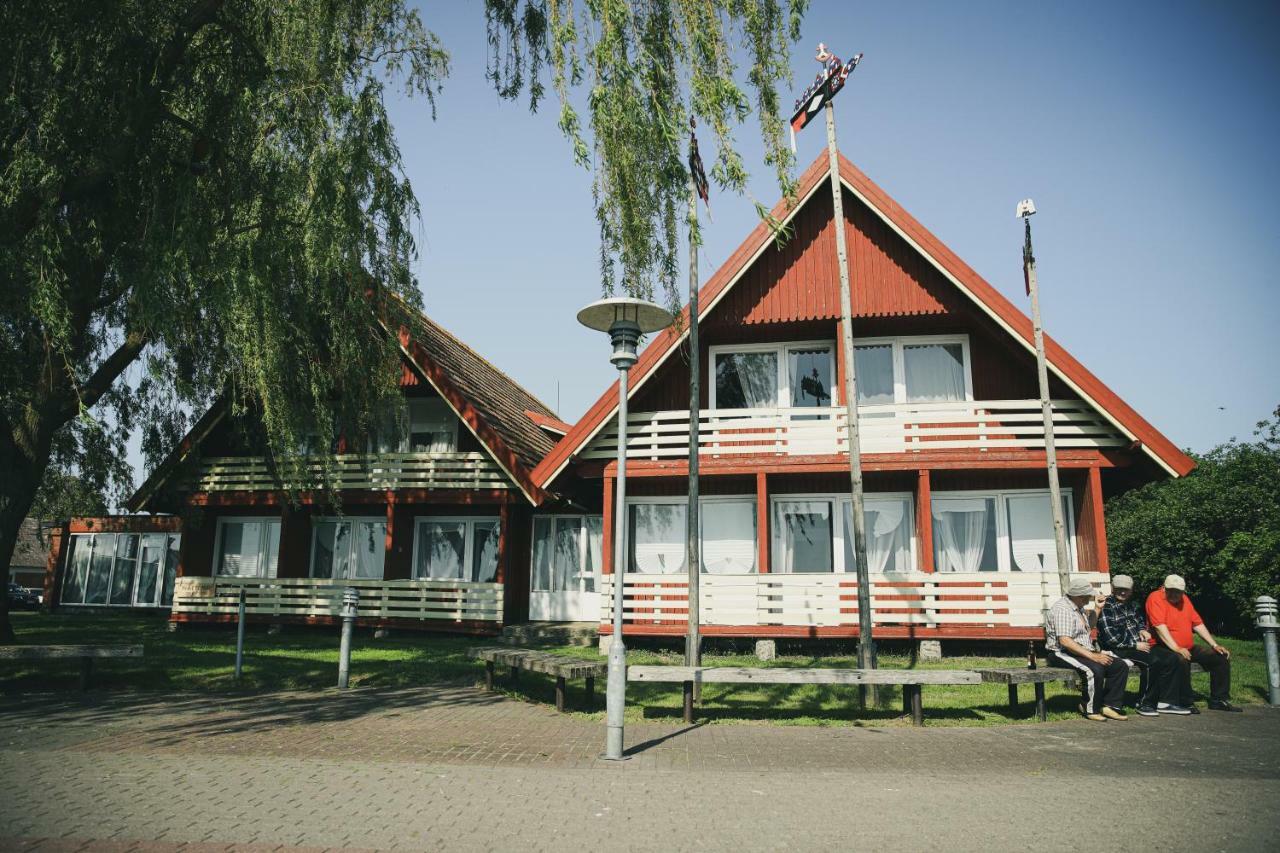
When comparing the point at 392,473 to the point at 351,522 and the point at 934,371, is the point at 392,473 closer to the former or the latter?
the point at 351,522

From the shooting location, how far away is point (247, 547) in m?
21.0

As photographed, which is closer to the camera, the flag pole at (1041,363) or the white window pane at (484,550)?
the flag pole at (1041,363)

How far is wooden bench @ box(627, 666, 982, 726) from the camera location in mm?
7871

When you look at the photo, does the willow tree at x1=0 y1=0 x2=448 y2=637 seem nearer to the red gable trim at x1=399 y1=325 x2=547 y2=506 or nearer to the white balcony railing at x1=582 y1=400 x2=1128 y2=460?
the red gable trim at x1=399 y1=325 x2=547 y2=506

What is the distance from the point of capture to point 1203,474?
88.6 feet

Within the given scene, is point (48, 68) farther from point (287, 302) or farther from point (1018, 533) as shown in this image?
point (1018, 533)

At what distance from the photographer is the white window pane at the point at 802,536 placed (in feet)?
51.0

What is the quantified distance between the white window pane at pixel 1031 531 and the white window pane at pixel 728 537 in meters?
4.71

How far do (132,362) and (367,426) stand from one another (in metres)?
4.03

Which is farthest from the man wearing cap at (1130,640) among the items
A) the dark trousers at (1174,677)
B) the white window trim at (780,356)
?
the white window trim at (780,356)

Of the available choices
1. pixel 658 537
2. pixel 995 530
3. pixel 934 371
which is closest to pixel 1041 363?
pixel 934 371

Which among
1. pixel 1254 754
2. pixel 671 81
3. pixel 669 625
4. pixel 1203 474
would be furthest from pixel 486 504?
pixel 1203 474

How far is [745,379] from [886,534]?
13.0ft

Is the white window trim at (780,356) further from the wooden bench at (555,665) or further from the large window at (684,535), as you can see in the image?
the wooden bench at (555,665)
